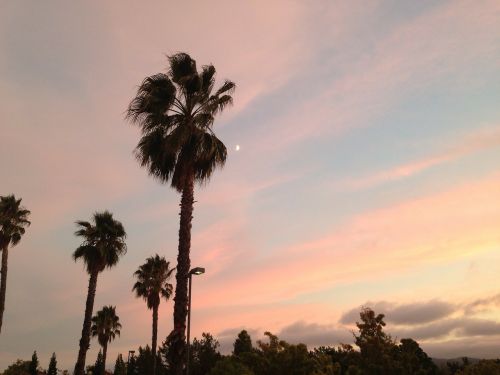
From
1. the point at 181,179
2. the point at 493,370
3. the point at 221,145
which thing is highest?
the point at 221,145

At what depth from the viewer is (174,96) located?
70.0 feet

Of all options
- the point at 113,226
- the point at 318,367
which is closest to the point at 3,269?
the point at 113,226

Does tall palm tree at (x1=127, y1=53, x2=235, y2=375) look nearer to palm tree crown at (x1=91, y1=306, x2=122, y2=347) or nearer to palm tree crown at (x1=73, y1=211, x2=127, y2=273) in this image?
palm tree crown at (x1=73, y1=211, x2=127, y2=273)

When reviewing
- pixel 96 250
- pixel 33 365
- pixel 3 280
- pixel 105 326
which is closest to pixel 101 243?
pixel 96 250

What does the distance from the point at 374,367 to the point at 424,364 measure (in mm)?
16173

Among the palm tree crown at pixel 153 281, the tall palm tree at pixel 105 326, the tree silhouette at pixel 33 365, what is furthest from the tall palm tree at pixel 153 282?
the tree silhouette at pixel 33 365

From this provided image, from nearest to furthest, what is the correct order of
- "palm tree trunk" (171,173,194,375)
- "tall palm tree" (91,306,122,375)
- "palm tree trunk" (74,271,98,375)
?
1. "palm tree trunk" (171,173,194,375)
2. "palm tree trunk" (74,271,98,375)
3. "tall palm tree" (91,306,122,375)

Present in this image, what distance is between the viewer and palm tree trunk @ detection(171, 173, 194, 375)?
1636 centimetres

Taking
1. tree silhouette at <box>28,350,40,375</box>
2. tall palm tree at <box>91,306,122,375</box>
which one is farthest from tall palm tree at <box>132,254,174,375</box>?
tree silhouette at <box>28,350,40,375</box>

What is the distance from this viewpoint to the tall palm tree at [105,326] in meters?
61.0

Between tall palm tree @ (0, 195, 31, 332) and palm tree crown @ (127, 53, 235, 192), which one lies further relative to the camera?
tall palm tree @ (0, 195, 31, 332)

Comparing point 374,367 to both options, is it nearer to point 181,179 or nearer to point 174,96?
point 181,179

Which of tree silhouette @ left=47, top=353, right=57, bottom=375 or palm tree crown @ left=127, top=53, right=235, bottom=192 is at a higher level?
palm tree crown @ left=127, top=53, right=235, bottom=192

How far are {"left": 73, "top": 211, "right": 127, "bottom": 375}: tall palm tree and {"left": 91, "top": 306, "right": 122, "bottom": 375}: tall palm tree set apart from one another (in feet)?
96.9
